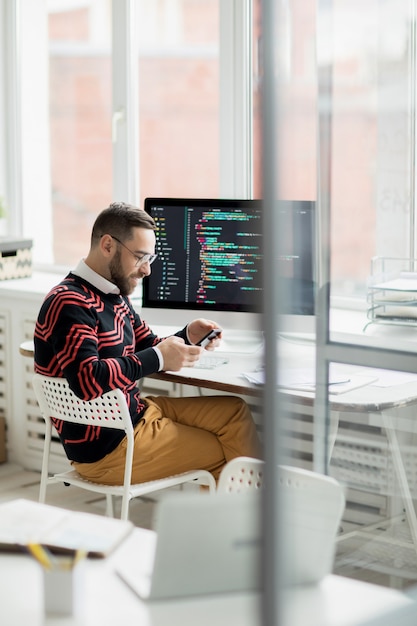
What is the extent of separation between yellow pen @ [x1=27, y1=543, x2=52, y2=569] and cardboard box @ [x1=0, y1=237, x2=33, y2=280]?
7.67ft

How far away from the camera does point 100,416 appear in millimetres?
2506

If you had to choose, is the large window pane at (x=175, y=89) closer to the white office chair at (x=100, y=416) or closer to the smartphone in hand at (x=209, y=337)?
Result: the smartphone in hand at (x=209, y=337)

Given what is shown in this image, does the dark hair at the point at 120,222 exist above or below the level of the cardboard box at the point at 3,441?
above

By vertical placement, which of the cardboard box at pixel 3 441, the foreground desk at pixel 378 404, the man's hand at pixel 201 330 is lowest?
the cardboard box at pixel 3 441

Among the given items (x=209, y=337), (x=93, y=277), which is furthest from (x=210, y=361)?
(x=93, y=277)

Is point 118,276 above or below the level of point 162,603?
above

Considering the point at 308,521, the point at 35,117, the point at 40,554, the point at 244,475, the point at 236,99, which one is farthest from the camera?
the point at 35,117

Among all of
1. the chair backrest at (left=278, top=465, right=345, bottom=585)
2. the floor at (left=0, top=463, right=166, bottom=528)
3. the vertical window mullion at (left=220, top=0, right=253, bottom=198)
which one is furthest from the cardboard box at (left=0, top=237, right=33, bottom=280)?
the chair backrest at (left=278, top=465, right=345, bottom=585)

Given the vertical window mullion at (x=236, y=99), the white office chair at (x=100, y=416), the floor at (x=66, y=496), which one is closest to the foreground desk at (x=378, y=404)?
the white office chair at (x=100, y=416)

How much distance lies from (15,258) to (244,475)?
268 centimetres

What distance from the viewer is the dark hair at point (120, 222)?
2693 mm

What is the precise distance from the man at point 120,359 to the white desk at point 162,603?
90 cm

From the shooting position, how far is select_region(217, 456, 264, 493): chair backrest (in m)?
1.14

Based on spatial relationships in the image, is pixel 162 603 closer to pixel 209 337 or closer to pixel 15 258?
pixel 209 337
